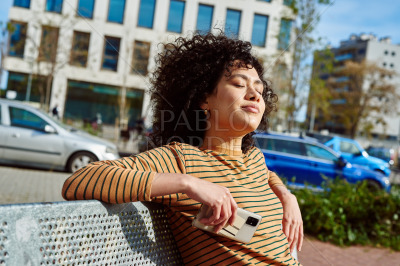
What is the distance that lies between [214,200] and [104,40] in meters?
22.1

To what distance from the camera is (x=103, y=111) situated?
31922 mm

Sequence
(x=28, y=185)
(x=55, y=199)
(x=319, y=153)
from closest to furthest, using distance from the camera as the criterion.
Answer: (x=55, y=199), (x=28, y=185), (x=319, y=153)

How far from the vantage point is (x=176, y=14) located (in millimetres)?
26562

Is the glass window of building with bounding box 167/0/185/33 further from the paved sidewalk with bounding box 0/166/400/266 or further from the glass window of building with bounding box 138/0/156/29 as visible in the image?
the paved sidewalk with bounding box 0/166/400/266

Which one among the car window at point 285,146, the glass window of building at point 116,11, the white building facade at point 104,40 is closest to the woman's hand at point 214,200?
the car window at point 285,146

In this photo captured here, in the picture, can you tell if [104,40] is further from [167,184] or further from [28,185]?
[167,184]

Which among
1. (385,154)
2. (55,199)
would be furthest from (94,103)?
(55,199)

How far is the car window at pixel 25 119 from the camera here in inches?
335

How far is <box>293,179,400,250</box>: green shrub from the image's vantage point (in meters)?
5.33

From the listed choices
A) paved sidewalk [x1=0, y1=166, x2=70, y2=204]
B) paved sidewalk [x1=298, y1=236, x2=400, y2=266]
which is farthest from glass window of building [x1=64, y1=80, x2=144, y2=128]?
paved sidewalk [x1=298, y1=236, x2=400, y2=266]

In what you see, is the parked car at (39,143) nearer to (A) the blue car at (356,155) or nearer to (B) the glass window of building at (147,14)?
(A) the blue car at (356,155)

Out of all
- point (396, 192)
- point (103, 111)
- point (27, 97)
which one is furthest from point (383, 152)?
point (27, 97)

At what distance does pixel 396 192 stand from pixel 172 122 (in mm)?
4825

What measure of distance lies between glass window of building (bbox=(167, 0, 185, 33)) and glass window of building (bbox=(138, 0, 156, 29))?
1202mm
